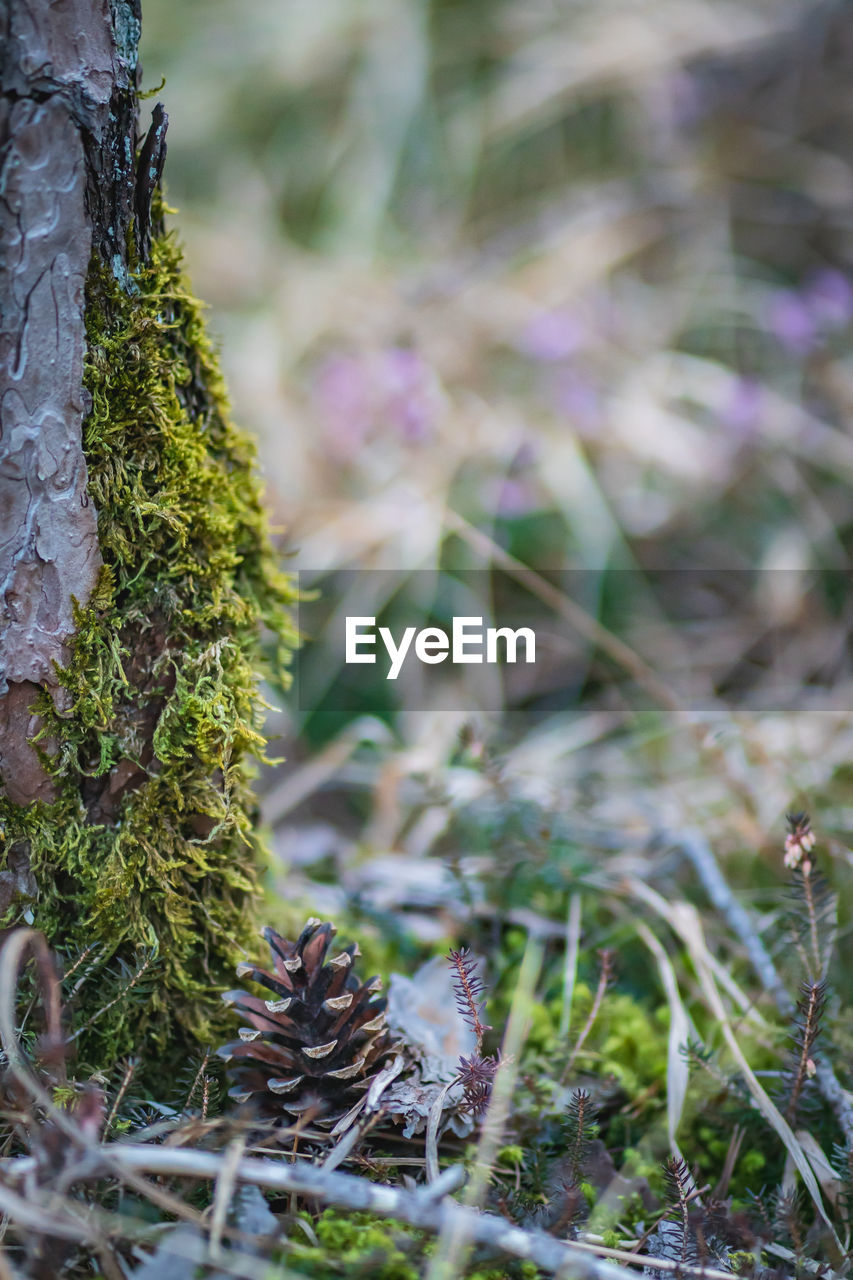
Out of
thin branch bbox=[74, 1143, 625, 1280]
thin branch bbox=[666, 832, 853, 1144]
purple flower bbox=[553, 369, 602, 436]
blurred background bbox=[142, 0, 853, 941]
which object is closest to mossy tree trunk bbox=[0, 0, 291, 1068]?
thin branch bbox=[74, 1143, 625, 1280]

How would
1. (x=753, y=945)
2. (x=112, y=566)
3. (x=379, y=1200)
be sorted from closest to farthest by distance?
1. (x=379, y=1200)
2. (x=112, y=566)
3. (x=753, y=945)

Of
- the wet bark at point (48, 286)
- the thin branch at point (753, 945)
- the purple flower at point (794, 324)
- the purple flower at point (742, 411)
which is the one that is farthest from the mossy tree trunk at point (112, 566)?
the purple flower at point (794, 324)

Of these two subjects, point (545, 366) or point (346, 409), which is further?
point (545, 366)

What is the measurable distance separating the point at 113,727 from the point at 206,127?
3.35m

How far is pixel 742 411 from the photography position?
246cm

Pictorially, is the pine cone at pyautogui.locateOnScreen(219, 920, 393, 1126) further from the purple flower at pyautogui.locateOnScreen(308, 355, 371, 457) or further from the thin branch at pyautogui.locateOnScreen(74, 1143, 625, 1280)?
the purple flower at pyautogui.locateOnScreen(308, 355, 371, 457)

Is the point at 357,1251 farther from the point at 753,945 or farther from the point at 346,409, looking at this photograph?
the point at 346,409

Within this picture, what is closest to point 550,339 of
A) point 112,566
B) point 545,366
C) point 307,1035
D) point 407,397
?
point 545,366

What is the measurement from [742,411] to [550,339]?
0.61 m

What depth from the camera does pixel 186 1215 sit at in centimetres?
58


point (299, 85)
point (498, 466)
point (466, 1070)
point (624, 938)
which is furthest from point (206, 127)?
point (466, 1070)

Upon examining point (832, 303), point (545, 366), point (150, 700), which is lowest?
point (150, 700)

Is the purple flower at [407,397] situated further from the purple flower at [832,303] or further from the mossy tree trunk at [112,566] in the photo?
the mossy tree trunk at [112,566]

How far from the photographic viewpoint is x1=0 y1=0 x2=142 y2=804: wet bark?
653 mm
